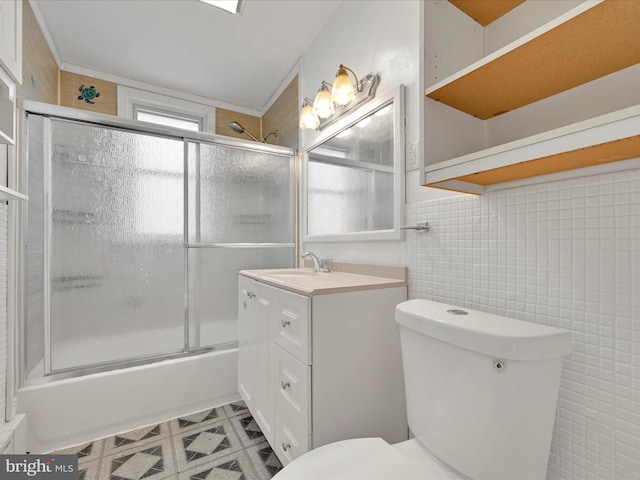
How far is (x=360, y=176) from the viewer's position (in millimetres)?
1538

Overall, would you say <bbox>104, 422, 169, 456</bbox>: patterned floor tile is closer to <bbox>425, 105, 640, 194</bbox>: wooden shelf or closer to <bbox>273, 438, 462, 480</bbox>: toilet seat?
<bbox>273, 438, 462, 480</bbox>: toilet seat

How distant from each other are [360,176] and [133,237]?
1.39m

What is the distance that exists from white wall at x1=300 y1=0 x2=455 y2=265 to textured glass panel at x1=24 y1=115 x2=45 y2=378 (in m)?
1.50

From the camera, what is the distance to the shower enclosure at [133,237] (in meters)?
1.52

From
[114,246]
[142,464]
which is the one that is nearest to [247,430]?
[142,464]

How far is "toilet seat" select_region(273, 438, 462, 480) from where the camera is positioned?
72cm

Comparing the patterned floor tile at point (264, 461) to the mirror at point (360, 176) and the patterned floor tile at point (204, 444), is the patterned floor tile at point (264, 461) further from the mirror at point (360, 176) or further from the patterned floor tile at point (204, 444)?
the mirror at point (360, 176)

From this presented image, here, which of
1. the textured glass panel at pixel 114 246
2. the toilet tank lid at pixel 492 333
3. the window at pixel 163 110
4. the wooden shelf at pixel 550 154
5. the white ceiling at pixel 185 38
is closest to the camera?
the wooden shelf at pixel 550 154

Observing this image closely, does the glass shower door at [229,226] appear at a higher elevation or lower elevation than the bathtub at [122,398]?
higher

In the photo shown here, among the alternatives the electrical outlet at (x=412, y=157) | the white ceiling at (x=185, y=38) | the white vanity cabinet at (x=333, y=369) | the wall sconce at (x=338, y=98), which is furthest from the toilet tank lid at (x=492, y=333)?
the white ceiling at (x=185, y=38)

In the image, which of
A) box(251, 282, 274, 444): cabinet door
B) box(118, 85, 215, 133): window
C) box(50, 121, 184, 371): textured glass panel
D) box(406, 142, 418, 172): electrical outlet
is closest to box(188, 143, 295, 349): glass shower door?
box(50, 121, 184, 371): textured glass panel

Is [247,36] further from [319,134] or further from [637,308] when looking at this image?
[637,308]

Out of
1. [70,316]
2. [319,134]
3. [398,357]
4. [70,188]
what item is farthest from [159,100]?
[398,357]

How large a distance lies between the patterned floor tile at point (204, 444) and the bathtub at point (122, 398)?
0.23 meters
